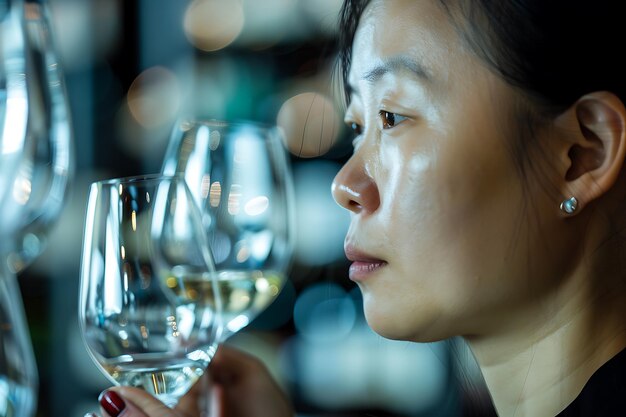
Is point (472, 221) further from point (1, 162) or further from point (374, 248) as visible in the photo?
point (1, 162)

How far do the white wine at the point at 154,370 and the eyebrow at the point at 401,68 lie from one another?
0.27 meters

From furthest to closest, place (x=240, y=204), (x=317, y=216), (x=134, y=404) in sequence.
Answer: (x=317, y=216)
(x=240, y=204)
(x=134, y=404)

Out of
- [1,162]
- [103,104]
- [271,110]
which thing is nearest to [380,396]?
[271,110]

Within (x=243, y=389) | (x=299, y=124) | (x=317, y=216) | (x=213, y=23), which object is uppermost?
(x=213, y=23)

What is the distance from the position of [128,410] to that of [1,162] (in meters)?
0.22

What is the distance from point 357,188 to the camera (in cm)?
69

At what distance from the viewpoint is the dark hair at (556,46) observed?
65cm

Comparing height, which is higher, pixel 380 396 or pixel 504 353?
pixel 504 353

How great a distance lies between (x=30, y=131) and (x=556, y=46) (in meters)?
0.40

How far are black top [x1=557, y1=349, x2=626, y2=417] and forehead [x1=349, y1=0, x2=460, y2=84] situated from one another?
26cm

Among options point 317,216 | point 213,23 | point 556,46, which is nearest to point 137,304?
point 556,46

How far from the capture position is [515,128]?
2.13 feet

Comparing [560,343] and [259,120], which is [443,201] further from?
[259,120]

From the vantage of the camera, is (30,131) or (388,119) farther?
(388,119)
